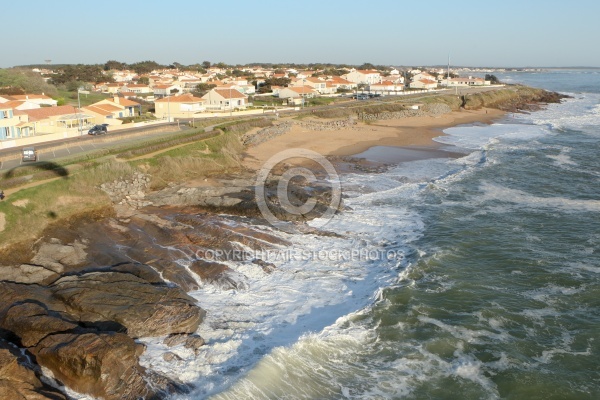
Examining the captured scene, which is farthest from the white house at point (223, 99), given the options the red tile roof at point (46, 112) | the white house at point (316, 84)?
the white house at point (316, 84)

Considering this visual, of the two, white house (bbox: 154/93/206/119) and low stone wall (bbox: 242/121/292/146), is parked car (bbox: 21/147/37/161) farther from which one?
white house (bbox: 154/93/206/119)

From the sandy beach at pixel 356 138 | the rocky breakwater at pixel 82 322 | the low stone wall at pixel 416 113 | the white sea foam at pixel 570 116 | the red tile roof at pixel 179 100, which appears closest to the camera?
the rocky breakwater at pixel 82 322

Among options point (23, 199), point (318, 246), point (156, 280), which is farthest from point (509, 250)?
point (23, 199)

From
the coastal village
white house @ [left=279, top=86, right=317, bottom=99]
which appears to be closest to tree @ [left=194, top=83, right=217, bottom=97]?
the coastal village

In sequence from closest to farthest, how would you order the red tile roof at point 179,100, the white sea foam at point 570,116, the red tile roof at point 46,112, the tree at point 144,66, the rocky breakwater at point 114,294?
the rocky breakwater at point 114,294, the red tile roof at point 46,112, the red tile roof at point 179,100, the white sea foam at point 570,116, the tree at point 144,66

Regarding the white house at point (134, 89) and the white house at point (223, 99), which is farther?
the white house at point (134, 89)

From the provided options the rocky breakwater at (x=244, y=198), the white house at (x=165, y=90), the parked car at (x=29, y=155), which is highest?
the white house at (x=165, y=90)

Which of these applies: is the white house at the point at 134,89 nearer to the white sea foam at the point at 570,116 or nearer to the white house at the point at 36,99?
the white house at the point at 36,99
